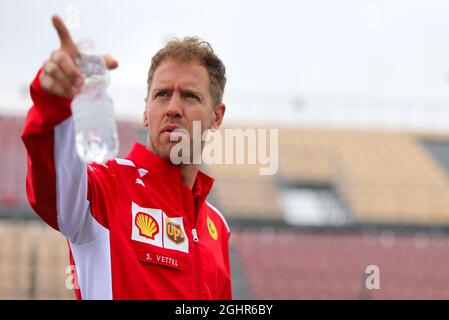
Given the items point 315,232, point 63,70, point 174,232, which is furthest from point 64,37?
point 315,232

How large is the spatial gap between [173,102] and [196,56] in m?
0.25

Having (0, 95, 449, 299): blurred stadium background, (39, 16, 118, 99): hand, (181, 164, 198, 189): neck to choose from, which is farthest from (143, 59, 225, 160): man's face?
(0, 95, 449, 299): blurred stadium background

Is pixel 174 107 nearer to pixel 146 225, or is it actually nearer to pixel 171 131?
pixel 171 131

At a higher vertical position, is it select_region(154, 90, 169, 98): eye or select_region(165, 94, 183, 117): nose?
select_region(154, 90, 169, 98): eye

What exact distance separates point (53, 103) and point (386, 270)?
34.8ft

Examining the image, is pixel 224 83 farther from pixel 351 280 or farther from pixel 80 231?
pixel 351 280

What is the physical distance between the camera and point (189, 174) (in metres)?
2.80

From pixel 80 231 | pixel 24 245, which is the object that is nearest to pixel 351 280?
pixel 24 245

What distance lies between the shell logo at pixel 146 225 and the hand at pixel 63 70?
0.72 meters

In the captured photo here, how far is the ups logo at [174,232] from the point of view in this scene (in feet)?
8.35

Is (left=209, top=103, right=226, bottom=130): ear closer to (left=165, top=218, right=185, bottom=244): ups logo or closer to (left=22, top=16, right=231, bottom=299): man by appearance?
(left=22, top=16, right=231, bottom=299): man

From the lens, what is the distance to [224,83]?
307 centimetres

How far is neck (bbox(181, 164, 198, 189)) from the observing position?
2.78m
